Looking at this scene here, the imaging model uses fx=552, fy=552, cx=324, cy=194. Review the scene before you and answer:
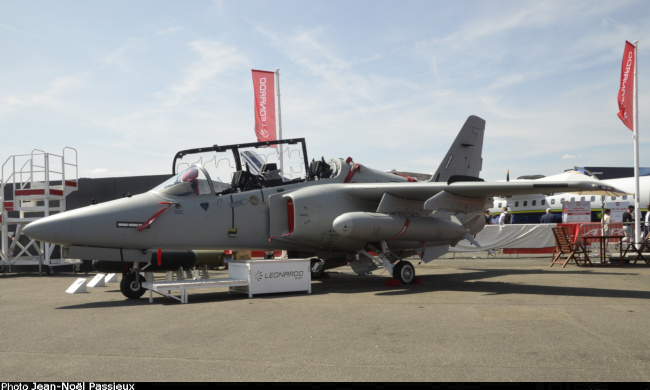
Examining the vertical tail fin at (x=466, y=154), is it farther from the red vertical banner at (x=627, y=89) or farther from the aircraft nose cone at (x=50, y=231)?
the aircraft nose cone at (x=50, y=231)

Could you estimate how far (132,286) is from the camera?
9.90 m

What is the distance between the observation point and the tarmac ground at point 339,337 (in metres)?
4.34

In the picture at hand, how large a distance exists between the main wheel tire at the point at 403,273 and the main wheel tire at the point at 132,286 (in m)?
5.09

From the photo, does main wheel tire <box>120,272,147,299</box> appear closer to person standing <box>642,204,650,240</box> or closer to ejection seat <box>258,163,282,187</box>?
ejection seat <box>258,163,282,187</box>

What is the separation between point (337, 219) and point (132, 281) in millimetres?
3969

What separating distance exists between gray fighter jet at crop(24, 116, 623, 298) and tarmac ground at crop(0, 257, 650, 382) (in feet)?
4.04

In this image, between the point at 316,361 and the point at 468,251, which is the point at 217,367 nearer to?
the point at 316,361

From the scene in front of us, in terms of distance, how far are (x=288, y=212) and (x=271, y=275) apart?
182 cm

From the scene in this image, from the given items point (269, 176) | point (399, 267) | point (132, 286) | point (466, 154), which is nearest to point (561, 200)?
point (466, 154)

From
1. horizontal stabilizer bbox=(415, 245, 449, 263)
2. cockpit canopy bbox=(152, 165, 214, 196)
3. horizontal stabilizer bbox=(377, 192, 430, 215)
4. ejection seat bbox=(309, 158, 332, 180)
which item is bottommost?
horizontal stabilizer bbox=(415, 245, 449, 263)

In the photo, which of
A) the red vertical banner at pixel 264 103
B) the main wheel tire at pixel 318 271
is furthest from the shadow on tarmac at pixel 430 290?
the red vertical banner at pixel 264 103

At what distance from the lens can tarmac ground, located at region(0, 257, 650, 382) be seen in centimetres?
434

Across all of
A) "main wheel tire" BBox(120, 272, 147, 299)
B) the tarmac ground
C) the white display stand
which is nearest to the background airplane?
the tarmac ground

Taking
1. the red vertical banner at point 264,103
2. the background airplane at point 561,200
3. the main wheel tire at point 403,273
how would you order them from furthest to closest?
the background airplane at point 561,200, the red vertical banner at point 264,103, the main wheel tire at point 403,273
